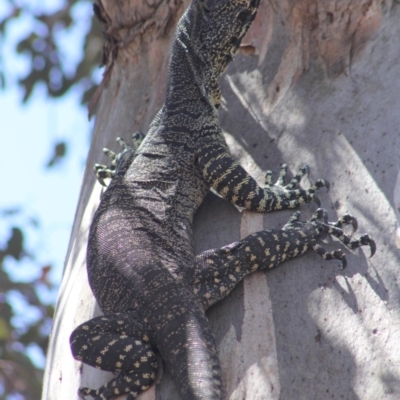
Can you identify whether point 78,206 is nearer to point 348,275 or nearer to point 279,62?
point 279,62

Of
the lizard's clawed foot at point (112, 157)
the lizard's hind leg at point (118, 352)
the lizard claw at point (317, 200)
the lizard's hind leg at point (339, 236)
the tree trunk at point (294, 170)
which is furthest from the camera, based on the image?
the lizard's clawed foot at point (112, 157)

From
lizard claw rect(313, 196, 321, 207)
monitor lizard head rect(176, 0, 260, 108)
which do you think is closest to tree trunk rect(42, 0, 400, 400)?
lizard claw rect(313, 196, 321, 207)

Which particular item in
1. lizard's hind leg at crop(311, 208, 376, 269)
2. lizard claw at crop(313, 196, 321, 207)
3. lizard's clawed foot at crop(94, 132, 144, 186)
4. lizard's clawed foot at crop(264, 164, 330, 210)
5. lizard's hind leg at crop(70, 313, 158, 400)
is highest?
lizard's clawed foot at crop(94, 132, 144, 186)

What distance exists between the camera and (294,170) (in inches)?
208

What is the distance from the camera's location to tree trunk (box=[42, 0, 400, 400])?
12.9 ft

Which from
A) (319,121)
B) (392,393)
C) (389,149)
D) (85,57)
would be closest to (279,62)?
(319,121)

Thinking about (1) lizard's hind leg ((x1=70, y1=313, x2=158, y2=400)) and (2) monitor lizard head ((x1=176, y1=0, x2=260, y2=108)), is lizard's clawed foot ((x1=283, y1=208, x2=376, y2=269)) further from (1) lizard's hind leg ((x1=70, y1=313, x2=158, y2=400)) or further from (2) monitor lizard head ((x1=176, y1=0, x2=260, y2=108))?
(2) monitor lizard head ((x1=176, y1=0, x2=260, y2=108))

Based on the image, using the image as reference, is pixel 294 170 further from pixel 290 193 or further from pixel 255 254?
pixel 255 254

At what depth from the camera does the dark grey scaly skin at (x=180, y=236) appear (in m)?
4.23

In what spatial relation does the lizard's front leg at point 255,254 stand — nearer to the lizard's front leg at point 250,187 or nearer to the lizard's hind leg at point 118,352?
the lizard's front leg at point 250,187

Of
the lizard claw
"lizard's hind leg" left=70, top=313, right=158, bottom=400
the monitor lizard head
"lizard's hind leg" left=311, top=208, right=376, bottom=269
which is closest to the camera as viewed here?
"lizard's hind leg" left=70, top=313, right=158, bottom=400

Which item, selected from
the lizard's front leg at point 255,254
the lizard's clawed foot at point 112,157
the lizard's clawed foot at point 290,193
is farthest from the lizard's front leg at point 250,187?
the lizard's clawed foot at point 112,157

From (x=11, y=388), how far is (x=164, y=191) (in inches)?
251

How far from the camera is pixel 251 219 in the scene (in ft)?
17.0
